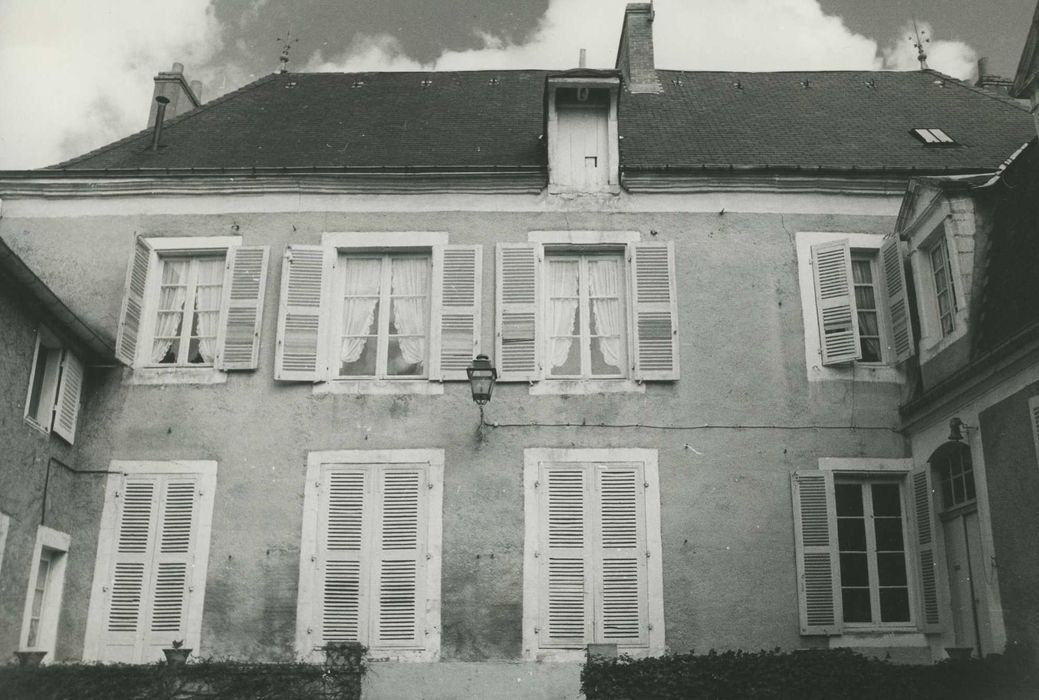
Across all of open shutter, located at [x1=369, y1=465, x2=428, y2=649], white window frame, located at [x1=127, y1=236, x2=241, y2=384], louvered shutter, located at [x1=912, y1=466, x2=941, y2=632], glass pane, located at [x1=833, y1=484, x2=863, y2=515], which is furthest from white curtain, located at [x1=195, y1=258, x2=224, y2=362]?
louvered shutter, located at [x1=912, y1=466, x2=941, y2=632]

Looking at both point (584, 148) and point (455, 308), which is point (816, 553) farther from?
point (584, 148)

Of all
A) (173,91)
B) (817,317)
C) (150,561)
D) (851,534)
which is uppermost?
(173,91)

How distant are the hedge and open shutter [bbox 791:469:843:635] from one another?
692 millimetres

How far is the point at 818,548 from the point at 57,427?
791 centimetres

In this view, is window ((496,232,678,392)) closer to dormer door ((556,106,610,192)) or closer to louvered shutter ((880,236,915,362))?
dormer door ((556,106,610,192))

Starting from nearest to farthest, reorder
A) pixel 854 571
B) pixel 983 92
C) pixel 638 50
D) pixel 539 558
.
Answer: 1. pixel 539 558
2. pixel 854 571
3. pixel 983 92
4. pixel 638 50

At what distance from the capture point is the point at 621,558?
9.87 m

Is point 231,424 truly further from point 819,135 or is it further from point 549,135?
point 819,135

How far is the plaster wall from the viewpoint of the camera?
9.77 meters

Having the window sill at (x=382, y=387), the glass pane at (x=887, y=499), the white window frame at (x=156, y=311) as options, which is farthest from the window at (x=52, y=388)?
the glass pane at (x=887, y=499)

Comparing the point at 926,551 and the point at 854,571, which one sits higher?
the point at 926,551

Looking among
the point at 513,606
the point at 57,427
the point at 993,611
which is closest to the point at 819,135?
the point at 993,611

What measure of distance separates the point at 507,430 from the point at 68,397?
464 centimetres

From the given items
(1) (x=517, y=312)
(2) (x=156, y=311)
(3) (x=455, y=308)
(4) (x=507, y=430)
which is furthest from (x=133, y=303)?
(4) (x=507, y=430)
